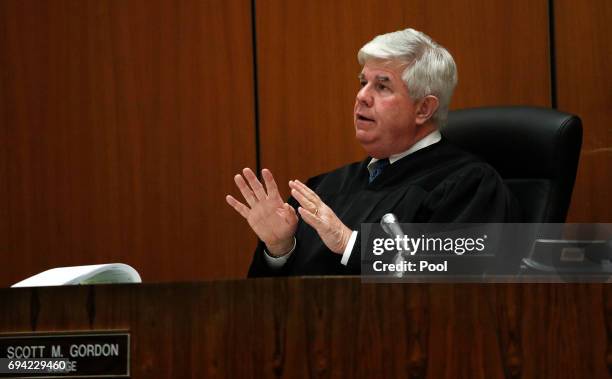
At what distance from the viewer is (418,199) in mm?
2016

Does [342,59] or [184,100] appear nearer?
[342,59]

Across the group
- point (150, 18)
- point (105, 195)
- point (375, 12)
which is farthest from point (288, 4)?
point (105, 195)

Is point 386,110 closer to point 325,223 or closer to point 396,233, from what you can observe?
point 325,223

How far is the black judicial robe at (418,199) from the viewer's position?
6.50ft

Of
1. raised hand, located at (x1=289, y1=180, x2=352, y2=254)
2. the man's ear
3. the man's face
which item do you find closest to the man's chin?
the man's face

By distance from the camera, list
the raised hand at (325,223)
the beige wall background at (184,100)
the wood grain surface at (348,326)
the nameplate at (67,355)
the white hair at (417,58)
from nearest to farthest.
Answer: the wood grain surface at (348,326)
the nameplate at (67,355)
the raised hand at (325,223)
the white hair at (417,58)
the beige wall background at (184,100)

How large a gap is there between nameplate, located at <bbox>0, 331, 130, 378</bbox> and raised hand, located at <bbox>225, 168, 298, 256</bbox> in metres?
0.76

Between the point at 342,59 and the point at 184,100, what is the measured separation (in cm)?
56

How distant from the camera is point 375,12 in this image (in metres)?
2.86

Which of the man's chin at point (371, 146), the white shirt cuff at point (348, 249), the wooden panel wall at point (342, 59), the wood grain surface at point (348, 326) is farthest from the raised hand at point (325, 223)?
the wooden panel wall at point (342, 59)

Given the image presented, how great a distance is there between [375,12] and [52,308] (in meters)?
1.92

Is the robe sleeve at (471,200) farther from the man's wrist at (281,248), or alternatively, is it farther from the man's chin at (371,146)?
the man's wrist at (281,248)

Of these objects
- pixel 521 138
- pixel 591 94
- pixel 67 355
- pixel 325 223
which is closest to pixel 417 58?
pixel 521 138

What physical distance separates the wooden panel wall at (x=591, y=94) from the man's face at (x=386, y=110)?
2.50ft
